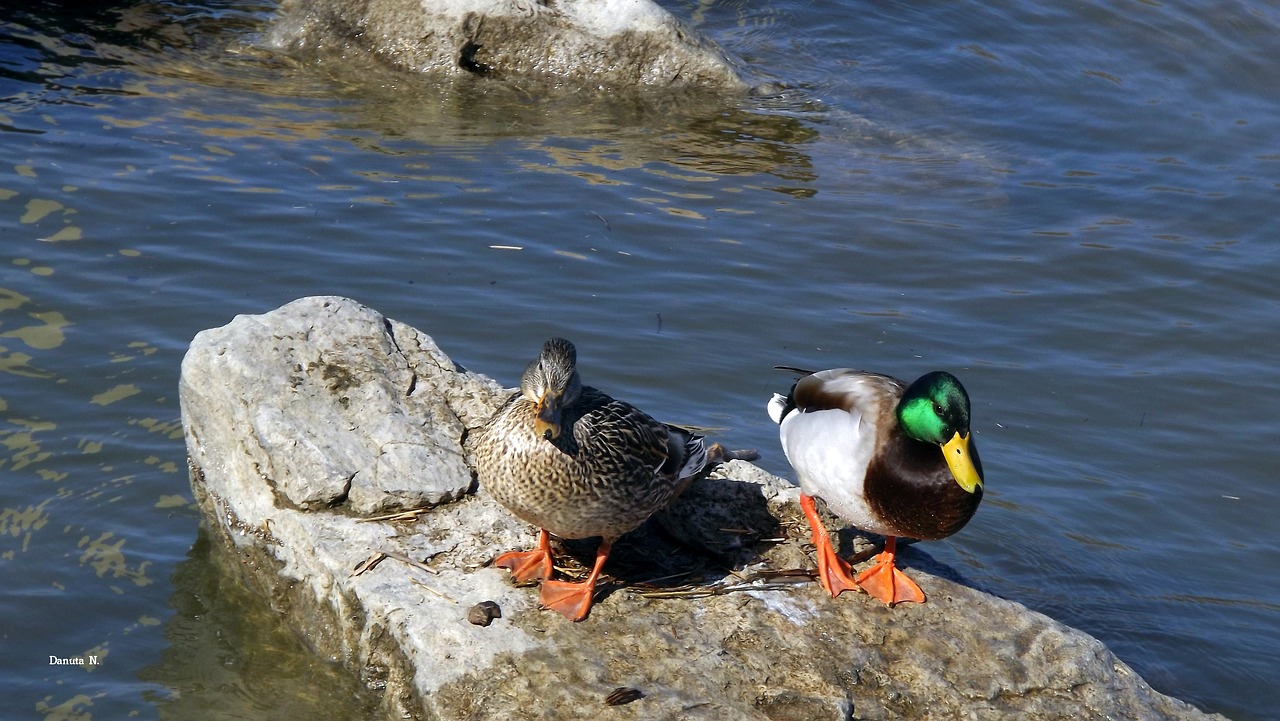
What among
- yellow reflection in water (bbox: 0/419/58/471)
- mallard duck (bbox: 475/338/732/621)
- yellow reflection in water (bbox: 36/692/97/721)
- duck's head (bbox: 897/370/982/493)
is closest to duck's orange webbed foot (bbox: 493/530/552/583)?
mallard duck (bbox: 475/338/732/621)

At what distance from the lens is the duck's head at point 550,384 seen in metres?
4.09

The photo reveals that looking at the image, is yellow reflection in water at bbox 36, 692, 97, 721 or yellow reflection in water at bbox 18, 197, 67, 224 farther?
yellow reflection in water at bbox 18, 197, 67, 224

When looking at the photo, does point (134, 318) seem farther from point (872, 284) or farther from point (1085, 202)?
point (1085, 202)

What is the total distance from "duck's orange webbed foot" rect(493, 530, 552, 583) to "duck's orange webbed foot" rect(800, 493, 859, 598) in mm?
947

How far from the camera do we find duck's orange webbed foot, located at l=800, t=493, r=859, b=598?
14.6 feet

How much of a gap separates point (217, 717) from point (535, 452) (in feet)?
4.59

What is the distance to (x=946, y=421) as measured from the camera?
4.38 m

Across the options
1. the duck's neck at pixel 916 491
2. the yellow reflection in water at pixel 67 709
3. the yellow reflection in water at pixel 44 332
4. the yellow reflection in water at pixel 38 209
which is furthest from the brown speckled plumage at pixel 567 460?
the yellow reflection in water at pixel 38 209

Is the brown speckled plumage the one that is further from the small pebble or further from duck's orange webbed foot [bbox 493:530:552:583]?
the small pebble

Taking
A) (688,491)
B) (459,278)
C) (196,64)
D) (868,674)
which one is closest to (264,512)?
(688,491)

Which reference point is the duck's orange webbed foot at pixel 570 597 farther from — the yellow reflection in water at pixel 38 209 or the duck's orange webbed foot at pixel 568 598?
the yellow reflection in water at pixel 38 209

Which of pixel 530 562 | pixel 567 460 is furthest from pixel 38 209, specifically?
pixel 567 460

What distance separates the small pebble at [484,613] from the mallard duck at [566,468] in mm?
159

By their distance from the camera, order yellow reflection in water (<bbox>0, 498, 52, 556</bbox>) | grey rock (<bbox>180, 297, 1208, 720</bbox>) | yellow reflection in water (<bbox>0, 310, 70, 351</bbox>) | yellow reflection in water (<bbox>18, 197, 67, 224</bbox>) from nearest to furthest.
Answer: grey rock (<bbox>180, 297, 1208, 720</bbox>)
yellow reflection in water (<bbox>0, 498, 52, 556</bbox>)
yellow reflection in water (<bbox>0, 310, 70, 351</bbox>)
yellow reflection in water (<bbox>18, 197, 67, 224</bbox>)
